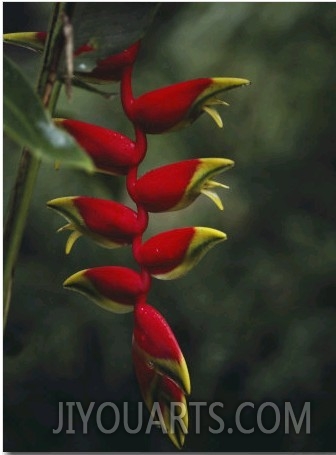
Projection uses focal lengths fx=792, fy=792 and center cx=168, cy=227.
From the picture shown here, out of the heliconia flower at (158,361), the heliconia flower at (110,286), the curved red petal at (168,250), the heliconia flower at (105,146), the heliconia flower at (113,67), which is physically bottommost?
the heliconia flower at (158,361)

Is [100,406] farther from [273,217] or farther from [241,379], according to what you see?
[273,217]

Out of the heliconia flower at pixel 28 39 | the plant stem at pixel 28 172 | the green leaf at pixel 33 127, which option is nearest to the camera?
the green leaf at pixel 33 127

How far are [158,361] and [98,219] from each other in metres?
0.26

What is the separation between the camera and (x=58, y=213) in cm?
134

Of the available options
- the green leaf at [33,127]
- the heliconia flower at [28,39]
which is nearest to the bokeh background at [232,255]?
the heliconia flower at [28,39]

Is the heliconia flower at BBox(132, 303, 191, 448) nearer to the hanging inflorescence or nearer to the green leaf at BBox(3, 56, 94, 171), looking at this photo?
the hanging inflorescence

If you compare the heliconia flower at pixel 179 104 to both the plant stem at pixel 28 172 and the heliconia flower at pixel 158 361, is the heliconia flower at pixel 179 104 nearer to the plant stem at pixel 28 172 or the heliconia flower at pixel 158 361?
the plant stem at pixel 28 172

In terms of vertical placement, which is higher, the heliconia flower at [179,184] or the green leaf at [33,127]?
the green leaf at [33,127]

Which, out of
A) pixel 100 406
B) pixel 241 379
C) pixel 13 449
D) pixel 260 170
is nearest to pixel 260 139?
pixel 260 170

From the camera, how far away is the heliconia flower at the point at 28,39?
132 cm

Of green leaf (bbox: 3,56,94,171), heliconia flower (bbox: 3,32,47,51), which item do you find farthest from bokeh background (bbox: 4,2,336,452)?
green leaf (bbox: 3,56,94,171)

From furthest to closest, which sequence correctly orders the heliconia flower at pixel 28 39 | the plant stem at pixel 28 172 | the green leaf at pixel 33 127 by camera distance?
the heliconia flower at pixel 28 39
the plant stem at pixel 28 172
the green leaf at pixel 33 127

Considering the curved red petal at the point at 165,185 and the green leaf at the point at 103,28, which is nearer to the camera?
the green leaf at the point at 103,28

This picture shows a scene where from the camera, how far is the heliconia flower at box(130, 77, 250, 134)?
132 centimetres
